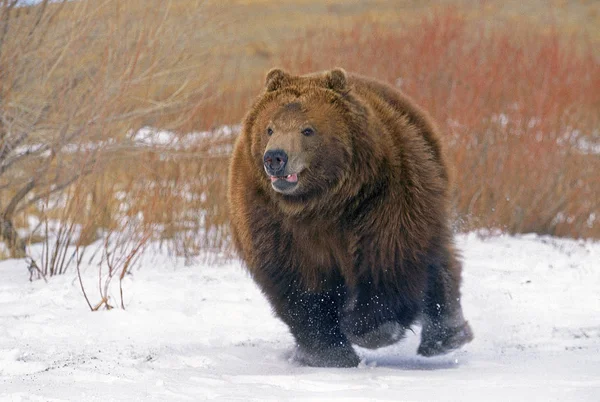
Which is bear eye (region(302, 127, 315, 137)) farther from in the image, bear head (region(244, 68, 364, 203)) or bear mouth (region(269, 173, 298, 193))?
bear mouth (region(269, 173, 298, 193))

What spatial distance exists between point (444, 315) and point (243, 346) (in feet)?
4.31

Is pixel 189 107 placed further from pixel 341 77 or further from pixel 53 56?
pixel 341 77

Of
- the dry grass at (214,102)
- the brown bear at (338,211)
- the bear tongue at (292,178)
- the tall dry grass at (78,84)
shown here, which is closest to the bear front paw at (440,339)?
the brown bear at (338,211)

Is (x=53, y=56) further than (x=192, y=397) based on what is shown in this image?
Yes

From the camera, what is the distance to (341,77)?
498 cm

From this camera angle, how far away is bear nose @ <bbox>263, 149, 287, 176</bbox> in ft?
15.1

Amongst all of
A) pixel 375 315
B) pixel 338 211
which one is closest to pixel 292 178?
pixel 338 211

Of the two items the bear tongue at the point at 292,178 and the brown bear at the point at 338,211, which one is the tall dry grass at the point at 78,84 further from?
the bear tongue at the point at 292,178

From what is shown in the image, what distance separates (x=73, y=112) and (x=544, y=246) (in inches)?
230

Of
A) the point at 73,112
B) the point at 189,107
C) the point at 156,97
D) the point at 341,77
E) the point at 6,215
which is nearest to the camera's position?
the point at 341,77

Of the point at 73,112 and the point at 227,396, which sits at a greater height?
the point at 73,112

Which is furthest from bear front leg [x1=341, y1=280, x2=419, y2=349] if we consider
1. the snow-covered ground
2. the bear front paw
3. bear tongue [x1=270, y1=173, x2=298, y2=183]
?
bear tongue [x1=270, y1=173, x2=298, y2=183]

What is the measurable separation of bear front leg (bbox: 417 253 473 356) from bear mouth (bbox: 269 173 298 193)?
1.24m

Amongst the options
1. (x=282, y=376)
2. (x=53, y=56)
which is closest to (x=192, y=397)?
(x=282, y=376)
